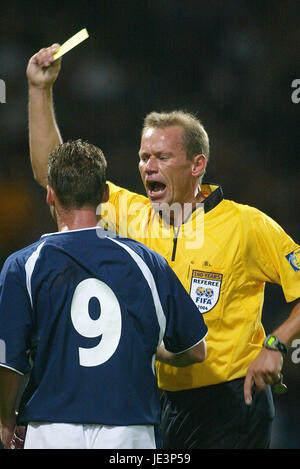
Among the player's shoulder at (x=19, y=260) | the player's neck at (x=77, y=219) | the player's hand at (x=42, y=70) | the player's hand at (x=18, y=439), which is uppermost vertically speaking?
the player's hand at (x=42, y=70)

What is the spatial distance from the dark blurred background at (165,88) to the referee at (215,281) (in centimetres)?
227

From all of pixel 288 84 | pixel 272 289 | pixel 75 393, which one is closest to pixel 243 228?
pixel 75 393

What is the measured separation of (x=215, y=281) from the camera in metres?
2.52

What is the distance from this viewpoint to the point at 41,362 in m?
1.82

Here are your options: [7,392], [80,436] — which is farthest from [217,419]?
[7,392]

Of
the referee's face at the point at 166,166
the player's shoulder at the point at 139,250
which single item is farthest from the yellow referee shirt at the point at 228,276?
the player's shoulder at the point at 139,250

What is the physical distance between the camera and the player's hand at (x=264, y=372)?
2.25 metres

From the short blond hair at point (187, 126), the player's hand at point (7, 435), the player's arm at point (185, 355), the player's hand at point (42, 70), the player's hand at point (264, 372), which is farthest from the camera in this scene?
the short blond hair at point (187, 126)

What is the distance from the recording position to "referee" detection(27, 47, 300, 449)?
2490 mm

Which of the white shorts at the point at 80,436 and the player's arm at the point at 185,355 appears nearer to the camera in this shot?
the white shorts at the point at 80,436

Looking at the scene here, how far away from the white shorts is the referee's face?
1.16 m

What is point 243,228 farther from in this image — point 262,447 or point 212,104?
point 212,104

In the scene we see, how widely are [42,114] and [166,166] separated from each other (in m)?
0.58

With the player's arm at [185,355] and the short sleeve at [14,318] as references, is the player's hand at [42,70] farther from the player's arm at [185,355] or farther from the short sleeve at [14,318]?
the player's arm at [185,355]
